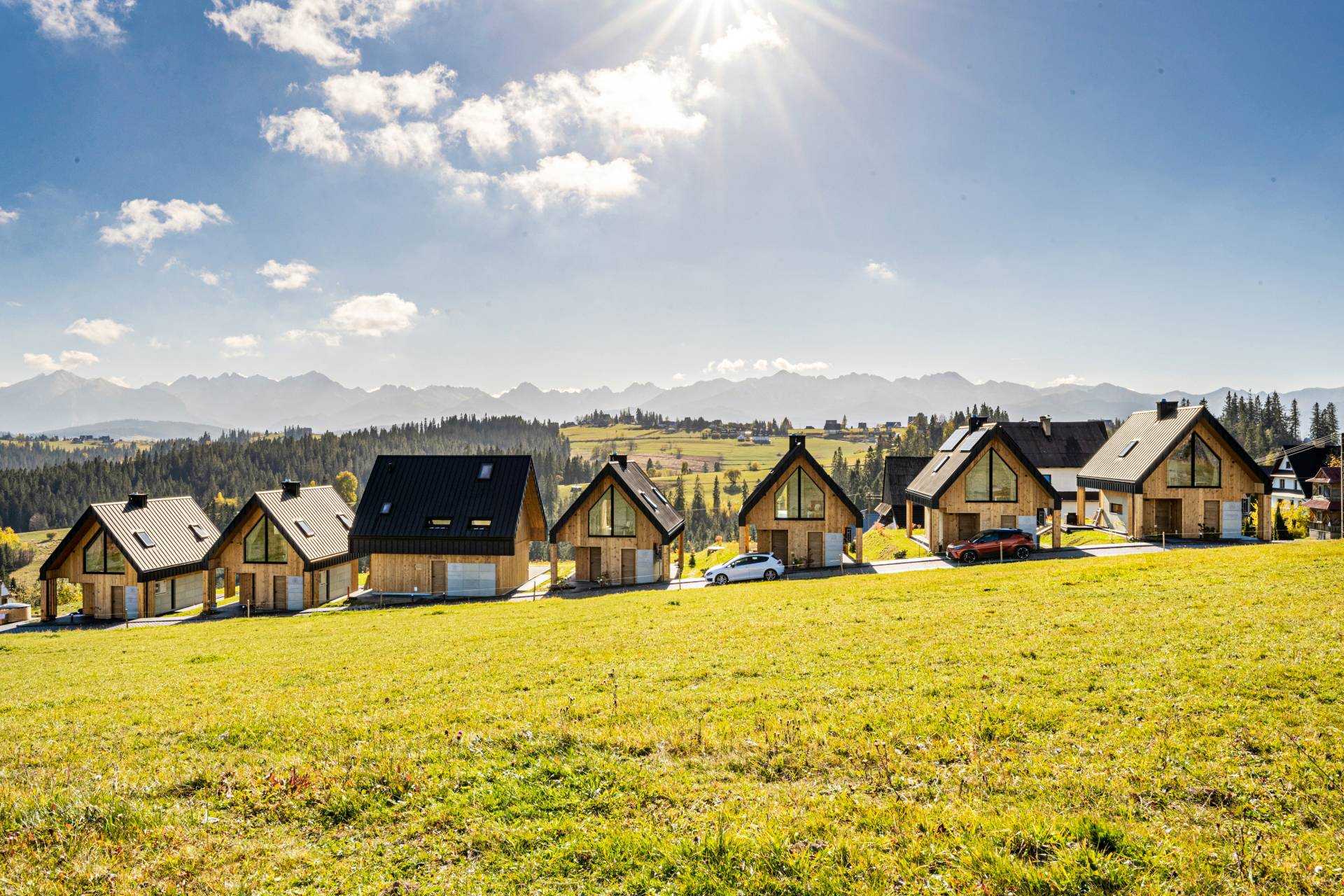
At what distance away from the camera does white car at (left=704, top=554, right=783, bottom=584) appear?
126 feet

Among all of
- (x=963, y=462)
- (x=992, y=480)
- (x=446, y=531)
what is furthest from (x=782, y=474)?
(x=446, y=531)

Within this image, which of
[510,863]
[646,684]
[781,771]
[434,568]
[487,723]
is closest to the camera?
[510,863]

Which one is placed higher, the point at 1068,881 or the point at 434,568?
the point at 1068,881

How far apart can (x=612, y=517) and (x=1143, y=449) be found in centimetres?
3661

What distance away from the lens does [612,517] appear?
141 ft

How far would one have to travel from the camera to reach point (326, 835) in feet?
26.5

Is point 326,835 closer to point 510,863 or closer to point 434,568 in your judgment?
point 510,863

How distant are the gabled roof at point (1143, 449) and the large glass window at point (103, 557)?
7022 centimetres

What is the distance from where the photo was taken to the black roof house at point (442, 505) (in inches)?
1751

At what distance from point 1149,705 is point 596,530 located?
114ft

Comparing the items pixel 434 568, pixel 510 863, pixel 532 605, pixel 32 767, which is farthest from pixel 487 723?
pixel 434 568

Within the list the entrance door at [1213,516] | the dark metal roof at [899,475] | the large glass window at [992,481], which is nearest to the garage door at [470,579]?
the large glass window at [992,481]

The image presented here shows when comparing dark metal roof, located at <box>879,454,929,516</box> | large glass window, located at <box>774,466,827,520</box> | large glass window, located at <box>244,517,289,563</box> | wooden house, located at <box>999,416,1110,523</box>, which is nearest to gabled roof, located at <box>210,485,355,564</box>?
large glass window, located at <box>244,517,289,563</box>

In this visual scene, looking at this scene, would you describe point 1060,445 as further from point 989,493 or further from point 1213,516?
point 989,493
